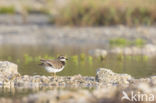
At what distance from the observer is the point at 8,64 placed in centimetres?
1172

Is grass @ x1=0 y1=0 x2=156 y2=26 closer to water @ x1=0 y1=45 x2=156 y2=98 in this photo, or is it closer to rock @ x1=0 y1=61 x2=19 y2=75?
water @ x1=0 y1=45 x2=156 y2=98

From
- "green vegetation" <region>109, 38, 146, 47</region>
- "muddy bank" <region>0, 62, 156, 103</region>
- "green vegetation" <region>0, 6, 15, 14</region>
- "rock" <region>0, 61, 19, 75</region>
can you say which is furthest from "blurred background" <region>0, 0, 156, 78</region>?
"muddy bank" <region>0, 62, 156, 103</region>

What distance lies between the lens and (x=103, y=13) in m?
25.5

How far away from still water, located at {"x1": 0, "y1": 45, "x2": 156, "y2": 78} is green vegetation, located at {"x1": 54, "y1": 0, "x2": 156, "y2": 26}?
6.18 meters

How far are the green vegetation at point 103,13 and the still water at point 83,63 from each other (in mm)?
6182

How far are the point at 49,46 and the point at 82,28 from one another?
13.4ft

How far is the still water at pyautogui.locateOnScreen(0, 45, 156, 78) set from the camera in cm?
1328

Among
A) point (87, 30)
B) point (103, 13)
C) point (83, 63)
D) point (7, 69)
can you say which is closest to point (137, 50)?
point (83, 63)

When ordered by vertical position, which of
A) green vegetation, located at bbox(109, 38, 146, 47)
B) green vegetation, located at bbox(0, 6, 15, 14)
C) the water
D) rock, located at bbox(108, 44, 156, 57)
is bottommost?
the water

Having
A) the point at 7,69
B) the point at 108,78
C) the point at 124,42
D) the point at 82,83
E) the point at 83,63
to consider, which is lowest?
the point at 82,83

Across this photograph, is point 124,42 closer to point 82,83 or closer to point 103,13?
point 103,13

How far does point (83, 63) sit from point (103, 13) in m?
10.4

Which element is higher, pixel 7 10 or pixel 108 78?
pixel 7 10

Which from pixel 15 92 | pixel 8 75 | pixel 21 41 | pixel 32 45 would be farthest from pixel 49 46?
pixel 15 92
